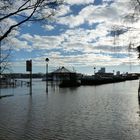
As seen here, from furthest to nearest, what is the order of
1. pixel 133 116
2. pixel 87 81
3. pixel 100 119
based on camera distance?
pixel 87 81, pixel 133 116, pixel 100 119

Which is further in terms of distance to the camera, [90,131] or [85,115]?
[85,115]

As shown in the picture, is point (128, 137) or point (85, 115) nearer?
point (128, 137)

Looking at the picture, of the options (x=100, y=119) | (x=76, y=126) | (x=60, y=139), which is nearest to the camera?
(x=60, y=139)

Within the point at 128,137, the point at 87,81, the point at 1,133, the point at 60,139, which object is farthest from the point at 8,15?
the point at 87,81

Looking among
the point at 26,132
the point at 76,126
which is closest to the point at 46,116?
the point at 76,126

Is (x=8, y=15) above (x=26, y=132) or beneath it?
above

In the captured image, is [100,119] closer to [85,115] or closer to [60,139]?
[85,115]

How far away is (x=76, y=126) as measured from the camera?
681 inches

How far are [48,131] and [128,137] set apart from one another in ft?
11.2

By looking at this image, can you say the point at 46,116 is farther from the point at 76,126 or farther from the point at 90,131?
the point at 90,131

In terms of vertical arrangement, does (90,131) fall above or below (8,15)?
below

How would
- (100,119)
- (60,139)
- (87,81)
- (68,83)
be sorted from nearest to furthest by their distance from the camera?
(60,139) < (100,119) < (68,83) < (87,81)

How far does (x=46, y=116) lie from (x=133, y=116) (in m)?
4.83

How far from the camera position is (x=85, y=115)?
22.0 meters
